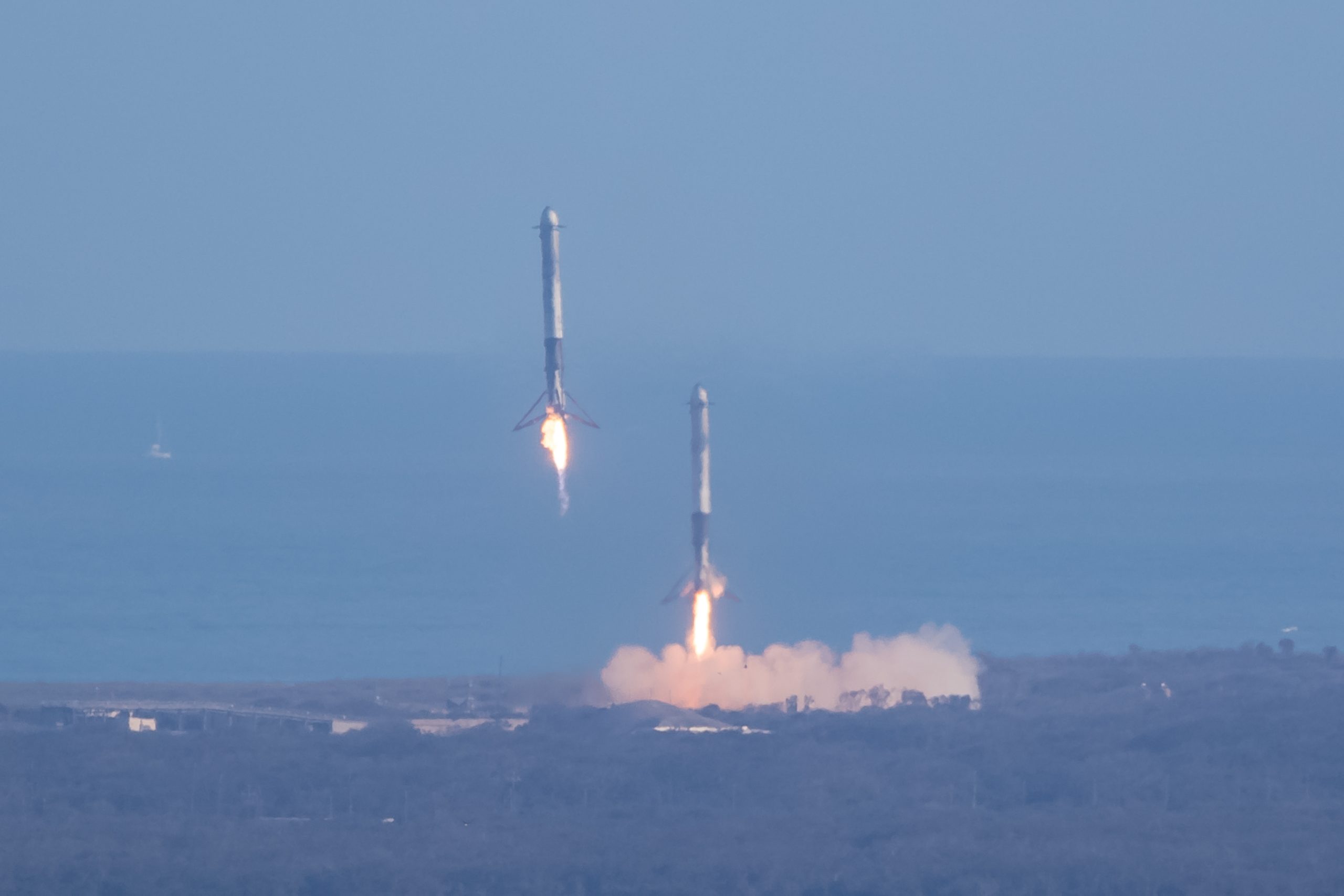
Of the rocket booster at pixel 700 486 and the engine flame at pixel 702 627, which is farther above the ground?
the rocket booster at pixel 700 486

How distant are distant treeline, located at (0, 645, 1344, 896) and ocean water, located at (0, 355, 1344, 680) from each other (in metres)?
29.7

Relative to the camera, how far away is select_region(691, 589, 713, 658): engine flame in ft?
154

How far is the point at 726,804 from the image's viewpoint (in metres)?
38.8

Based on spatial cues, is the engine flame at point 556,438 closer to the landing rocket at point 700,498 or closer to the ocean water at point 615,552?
the landing rocket at point 700,498

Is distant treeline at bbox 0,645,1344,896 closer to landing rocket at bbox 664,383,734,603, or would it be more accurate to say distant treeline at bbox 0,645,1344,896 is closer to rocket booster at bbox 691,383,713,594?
landing rocket at bbox 664,383,734,603

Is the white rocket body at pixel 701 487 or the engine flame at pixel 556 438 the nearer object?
the engine flame at pixel 556 438

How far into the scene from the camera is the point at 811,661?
49250 mm

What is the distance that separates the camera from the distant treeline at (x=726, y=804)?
3369 cm

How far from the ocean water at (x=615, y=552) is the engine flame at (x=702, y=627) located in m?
23.5

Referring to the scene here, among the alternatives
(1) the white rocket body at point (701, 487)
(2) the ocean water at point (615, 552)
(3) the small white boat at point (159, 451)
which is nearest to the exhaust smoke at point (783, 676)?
(1) the white rocket body at point (701, 487)

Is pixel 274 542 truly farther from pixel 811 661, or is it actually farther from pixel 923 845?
pixel 923 845

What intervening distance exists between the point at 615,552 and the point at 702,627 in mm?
56230

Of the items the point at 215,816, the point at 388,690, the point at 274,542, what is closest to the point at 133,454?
the point at 274,542

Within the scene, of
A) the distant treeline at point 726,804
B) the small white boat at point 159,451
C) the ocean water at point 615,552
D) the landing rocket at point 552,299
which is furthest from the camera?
the small white boat at point 159,451
